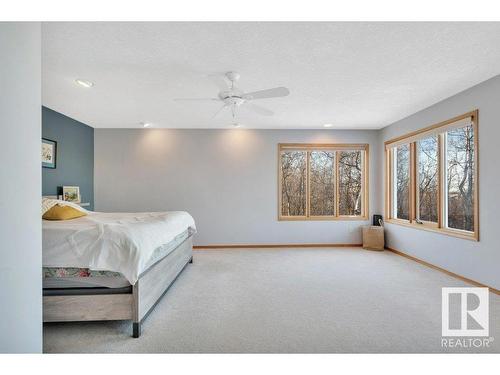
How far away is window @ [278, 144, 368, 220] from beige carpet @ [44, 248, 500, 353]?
5.48 feet

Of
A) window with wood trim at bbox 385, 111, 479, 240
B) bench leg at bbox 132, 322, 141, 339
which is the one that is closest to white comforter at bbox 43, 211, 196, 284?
bench leg at bbox 132, 322, 141, 339

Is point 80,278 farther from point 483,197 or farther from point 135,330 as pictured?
point 483,197

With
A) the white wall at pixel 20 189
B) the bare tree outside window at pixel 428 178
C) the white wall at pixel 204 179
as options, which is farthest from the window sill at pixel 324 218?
the white wall at pixel 20 189

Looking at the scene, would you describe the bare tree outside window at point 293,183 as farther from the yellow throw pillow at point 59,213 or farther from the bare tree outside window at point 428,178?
the yellow throw pillow at point 59,213

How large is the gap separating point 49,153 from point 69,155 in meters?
0.48

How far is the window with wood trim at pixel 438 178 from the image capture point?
3334mm

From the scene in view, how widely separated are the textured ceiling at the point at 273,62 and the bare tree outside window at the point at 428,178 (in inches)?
27.1

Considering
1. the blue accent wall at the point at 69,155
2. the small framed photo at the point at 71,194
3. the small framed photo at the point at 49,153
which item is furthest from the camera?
the small framed photo at the point at 71,194

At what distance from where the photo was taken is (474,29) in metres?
1.98

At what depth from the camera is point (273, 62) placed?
248cm

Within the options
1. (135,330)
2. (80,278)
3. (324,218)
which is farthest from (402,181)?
(80,278)

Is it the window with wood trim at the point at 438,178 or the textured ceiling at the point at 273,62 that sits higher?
the textured ceiling at the point at 273,62
